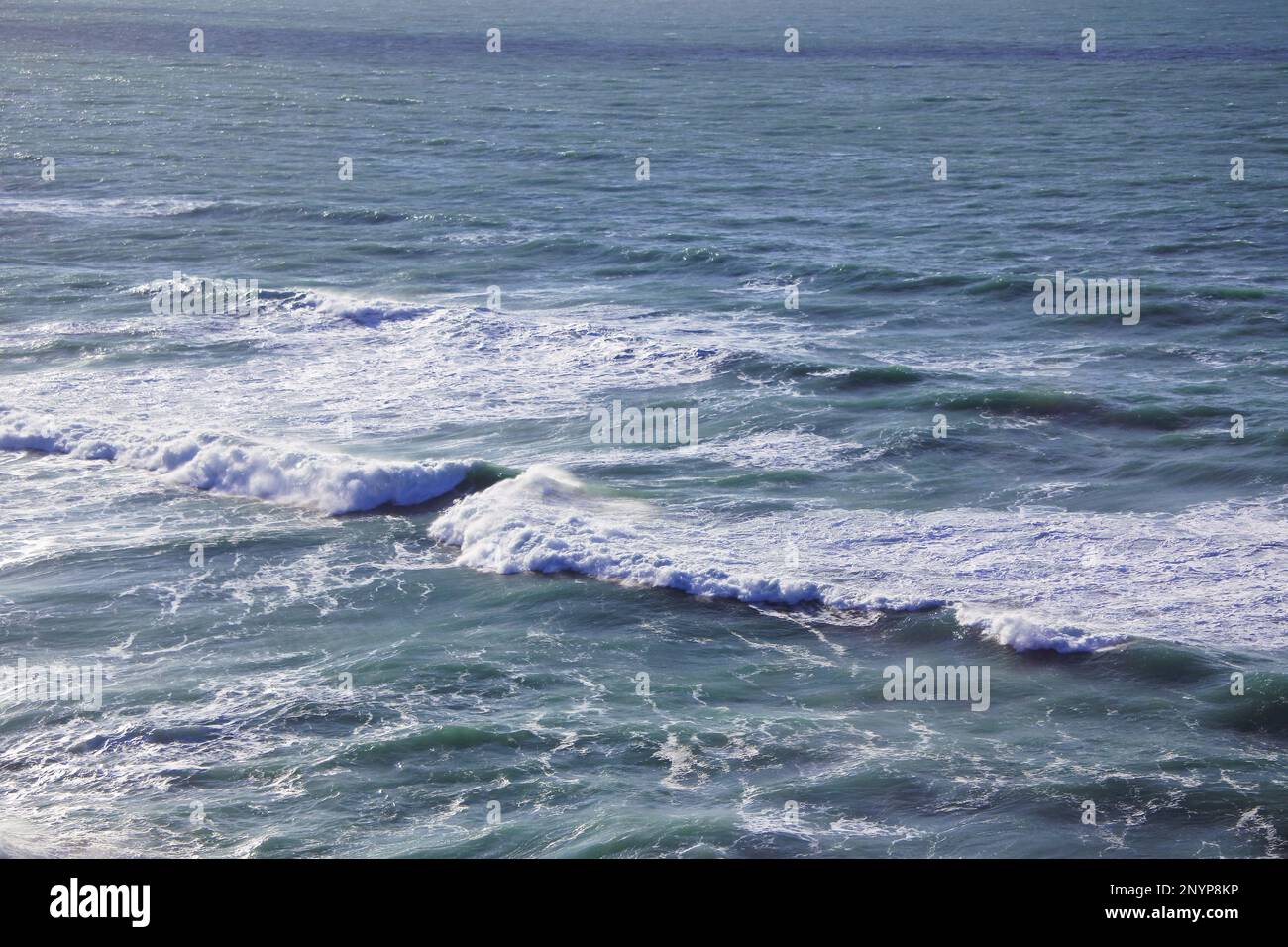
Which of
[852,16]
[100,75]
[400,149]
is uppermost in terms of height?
[852,16]

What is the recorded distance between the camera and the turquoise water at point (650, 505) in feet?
64.1

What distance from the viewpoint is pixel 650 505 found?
94.4 ft

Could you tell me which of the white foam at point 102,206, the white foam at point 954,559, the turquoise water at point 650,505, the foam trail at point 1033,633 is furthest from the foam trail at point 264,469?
the white foam at point 102,206

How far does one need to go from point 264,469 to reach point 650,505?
27.1 ft

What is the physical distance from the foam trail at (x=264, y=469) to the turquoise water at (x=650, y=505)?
0.10 m

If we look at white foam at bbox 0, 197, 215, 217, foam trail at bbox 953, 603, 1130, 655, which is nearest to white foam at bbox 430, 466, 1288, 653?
foam trail at bbox 953, 603, 1130, 655

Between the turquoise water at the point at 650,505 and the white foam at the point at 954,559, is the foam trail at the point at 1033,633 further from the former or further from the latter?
the turquoise water at the point at 650,505

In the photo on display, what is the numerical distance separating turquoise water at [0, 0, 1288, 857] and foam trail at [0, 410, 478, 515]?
0.10 metres

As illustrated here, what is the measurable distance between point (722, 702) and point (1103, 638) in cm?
604

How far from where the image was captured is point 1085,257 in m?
45.1

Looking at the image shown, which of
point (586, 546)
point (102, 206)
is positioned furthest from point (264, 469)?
point (102, 206)

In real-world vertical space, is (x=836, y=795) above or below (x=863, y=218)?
below
